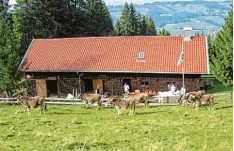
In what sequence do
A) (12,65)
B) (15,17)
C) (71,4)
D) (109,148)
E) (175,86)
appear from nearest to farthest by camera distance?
(109,148) → (12,65) → (175,86) → (15,17) → (71,4)

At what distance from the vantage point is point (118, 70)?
119ft

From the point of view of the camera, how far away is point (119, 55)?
37.7 meters

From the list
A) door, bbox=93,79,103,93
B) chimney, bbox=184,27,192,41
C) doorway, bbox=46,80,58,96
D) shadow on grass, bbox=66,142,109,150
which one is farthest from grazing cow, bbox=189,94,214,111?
doorway, bbox=46,80,58,96

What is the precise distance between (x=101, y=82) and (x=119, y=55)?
3.02 metres

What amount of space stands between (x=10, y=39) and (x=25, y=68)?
19.3 ft

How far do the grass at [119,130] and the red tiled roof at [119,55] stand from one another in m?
9.94

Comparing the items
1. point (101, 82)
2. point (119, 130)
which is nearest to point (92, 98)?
point (101, 82)

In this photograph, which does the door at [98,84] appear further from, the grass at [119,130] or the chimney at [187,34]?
the grass at [119,130]

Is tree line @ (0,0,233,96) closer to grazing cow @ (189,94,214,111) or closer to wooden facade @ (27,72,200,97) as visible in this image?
wooden facade @ (27,72,200,97)

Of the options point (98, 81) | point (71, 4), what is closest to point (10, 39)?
point (98, 81)

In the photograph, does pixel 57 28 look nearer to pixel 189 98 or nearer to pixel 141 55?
pixel 141 55

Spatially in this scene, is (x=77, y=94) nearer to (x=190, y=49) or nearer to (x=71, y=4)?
(x=190, y=49)

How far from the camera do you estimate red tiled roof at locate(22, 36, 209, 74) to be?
35594 mm

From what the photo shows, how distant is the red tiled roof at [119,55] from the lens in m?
35.6
